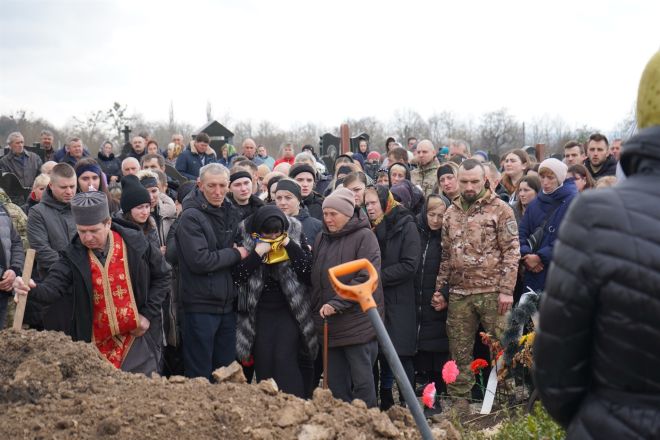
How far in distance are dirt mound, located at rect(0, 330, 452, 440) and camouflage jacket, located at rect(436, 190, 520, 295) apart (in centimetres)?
282

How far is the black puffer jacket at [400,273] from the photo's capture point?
677 cm

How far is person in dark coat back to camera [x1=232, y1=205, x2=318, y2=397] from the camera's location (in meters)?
6.06

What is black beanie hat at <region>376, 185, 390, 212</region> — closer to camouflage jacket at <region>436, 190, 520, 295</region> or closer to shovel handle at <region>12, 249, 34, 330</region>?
camouflage jacket at <region>436, 190, 520, 295</region>

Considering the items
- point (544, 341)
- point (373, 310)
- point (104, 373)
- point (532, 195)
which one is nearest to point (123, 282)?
point (104, 373)

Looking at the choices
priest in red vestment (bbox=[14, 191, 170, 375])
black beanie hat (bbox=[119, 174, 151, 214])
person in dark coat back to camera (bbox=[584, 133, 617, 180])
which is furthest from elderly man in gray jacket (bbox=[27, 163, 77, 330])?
person in dark coat back to camera (bbox=[584, 133, 617, 180])

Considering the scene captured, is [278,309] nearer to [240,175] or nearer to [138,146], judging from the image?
[240,175]

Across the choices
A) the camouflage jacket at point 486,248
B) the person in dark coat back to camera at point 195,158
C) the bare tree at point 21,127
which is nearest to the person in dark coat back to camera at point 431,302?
the camouflage jacket at point 486,248

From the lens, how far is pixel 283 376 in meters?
6.09

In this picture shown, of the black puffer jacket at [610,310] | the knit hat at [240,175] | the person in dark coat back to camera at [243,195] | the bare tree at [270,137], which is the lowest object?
the bare tree at [270,137]

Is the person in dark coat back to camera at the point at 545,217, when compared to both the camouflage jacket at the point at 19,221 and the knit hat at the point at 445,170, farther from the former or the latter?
the camouflage jacket at the point at 19,221

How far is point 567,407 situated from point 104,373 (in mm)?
2935

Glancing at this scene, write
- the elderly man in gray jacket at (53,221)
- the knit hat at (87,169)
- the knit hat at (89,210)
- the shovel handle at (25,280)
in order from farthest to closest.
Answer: the knit hat at (87,169), the elderly man in gray jacket at (53,221), the knit hat at (89,210), the shovel handle at (25,280)

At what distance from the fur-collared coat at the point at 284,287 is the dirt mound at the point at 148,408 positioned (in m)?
1.84

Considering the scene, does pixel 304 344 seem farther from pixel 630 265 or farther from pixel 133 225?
pixel 630 265
